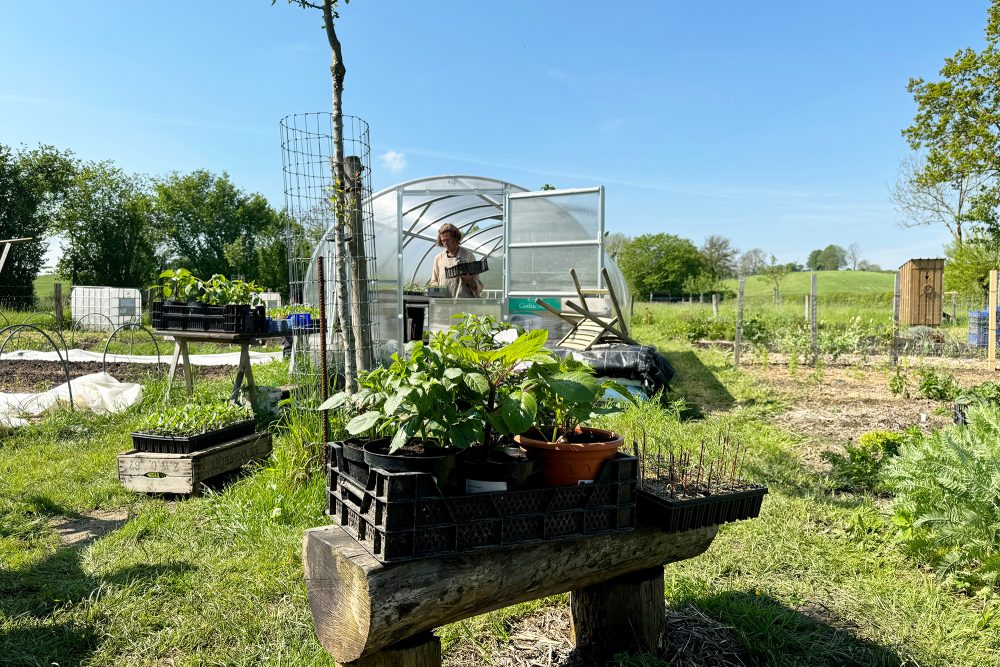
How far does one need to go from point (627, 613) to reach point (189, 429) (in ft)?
11.2

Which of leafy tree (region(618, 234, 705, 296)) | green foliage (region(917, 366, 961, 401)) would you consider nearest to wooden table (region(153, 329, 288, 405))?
green foliage (region(917, 366, 961, 401))

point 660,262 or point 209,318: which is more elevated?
point 660,262

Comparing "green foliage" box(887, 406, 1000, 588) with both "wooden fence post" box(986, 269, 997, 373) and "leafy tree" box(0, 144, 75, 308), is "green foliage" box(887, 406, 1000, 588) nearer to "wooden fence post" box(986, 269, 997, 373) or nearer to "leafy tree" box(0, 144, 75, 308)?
"wooden fence post" box(986, 269, 997, 373)

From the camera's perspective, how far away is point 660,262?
54.7m

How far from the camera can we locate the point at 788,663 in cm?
209

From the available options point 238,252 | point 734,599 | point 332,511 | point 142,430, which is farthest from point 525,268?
point 238,252

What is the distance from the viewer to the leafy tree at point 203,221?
130ft

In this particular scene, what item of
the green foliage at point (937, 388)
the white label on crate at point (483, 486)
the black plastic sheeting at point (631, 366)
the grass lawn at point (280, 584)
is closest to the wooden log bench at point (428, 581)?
the white label on crate at point (483, 486)

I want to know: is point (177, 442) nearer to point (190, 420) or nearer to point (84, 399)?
point (190, 420)

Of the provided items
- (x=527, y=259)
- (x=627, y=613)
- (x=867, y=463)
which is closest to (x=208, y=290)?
(x=627, y=613)

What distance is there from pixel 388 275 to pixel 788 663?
8879 millimetres

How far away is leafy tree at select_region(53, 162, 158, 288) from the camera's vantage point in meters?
29.1

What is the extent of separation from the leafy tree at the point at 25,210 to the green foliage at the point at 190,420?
74.5 ft

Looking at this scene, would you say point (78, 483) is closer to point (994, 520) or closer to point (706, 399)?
point (994, 520)
